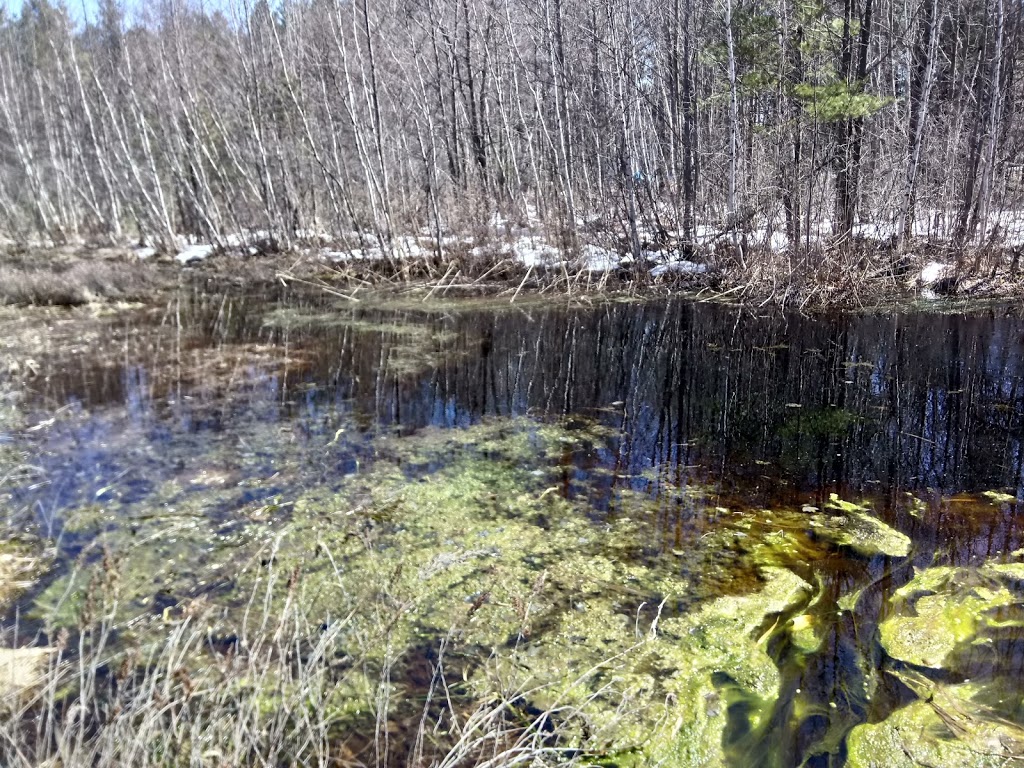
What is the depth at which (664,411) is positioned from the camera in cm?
650

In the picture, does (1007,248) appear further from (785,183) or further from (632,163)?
(632,163)

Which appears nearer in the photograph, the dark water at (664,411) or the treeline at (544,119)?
the dark water at (664,411)

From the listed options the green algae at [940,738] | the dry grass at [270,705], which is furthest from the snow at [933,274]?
the dry grass at [270,705]

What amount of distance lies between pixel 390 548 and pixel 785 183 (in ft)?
34.6

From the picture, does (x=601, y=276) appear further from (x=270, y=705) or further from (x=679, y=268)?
(x=270, y=705)

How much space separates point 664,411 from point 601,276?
287 inches

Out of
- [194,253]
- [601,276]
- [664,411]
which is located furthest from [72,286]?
[664,411]

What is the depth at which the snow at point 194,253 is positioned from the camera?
757 inches

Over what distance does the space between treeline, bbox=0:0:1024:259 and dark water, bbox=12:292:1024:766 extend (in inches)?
134

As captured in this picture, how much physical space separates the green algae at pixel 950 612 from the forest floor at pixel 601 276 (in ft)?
25.5

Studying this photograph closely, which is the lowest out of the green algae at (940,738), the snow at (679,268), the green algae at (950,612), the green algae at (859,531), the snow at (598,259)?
the green algae at (940,738)

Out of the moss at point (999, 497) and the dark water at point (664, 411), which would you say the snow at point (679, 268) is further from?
the moss at point (999, 497)

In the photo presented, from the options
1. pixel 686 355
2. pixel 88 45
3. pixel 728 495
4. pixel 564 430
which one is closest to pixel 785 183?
pixel 686 355

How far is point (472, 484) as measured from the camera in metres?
4.93
